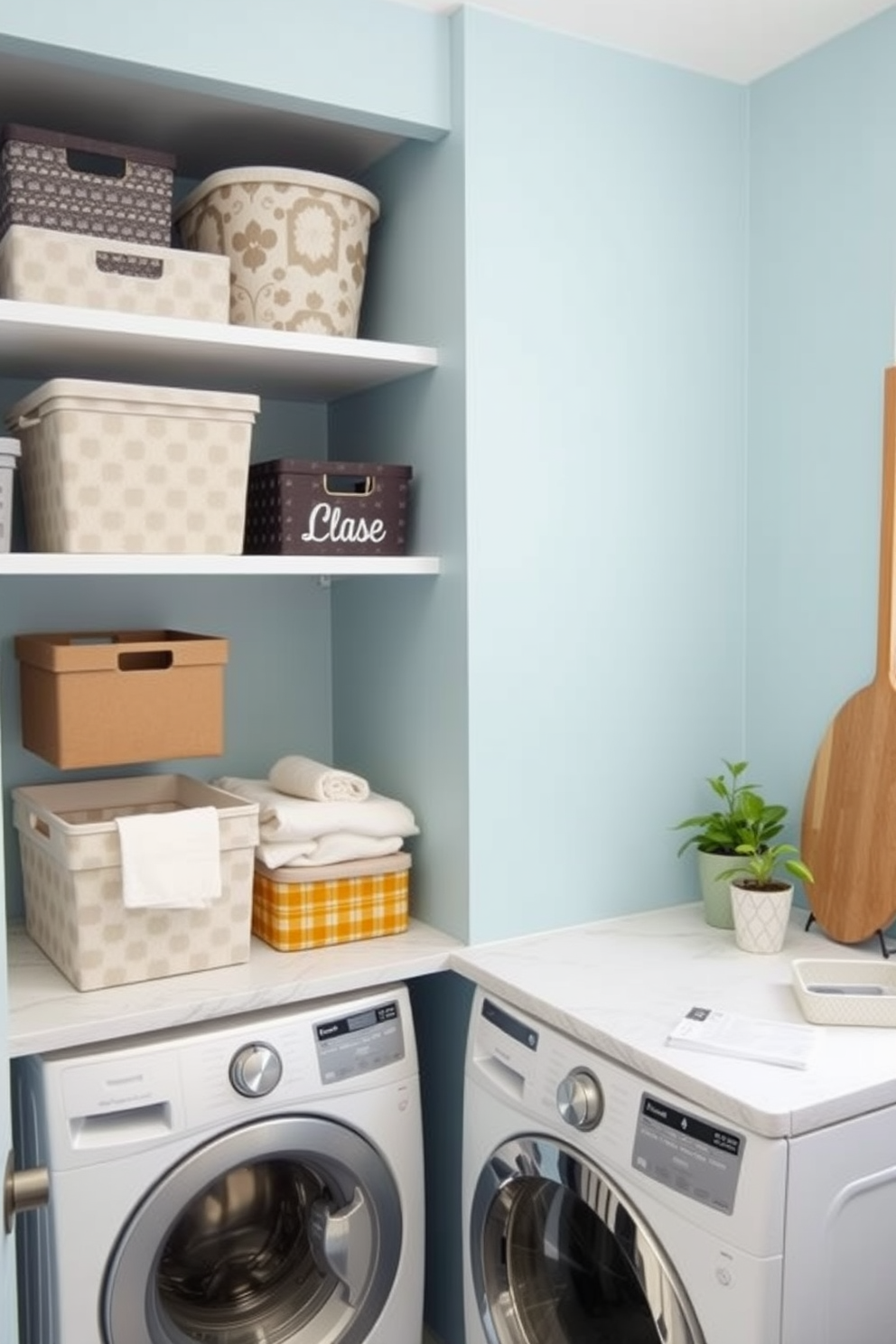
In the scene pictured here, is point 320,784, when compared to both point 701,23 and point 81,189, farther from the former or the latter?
point 701,23

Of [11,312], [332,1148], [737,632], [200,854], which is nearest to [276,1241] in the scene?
[332,1148]

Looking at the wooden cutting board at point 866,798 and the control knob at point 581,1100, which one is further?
the wooden cutting board at point 866,798

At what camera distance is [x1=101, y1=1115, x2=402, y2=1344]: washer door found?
190 centimetres

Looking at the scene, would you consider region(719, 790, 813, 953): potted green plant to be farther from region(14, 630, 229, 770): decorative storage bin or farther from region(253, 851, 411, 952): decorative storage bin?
region(14, 630, 229, 770): decorative storage bin

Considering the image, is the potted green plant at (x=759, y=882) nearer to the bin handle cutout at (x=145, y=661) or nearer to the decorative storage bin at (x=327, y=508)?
the decorative storage bin at (x=327, y=508)

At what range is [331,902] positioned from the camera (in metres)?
2.14

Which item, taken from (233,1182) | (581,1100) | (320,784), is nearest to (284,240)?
(320,784)

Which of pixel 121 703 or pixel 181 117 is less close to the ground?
pixel 181 117

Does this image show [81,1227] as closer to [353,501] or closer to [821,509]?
[353,501]

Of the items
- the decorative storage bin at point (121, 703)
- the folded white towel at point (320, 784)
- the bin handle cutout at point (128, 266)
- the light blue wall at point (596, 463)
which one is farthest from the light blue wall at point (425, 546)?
the bin handle cutout at point (128, 266)

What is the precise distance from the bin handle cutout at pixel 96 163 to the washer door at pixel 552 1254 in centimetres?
171

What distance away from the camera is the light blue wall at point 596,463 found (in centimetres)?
210

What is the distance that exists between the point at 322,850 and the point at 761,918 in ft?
2.54

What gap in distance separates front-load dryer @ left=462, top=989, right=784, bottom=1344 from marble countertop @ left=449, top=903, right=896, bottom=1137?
0.13 ft
